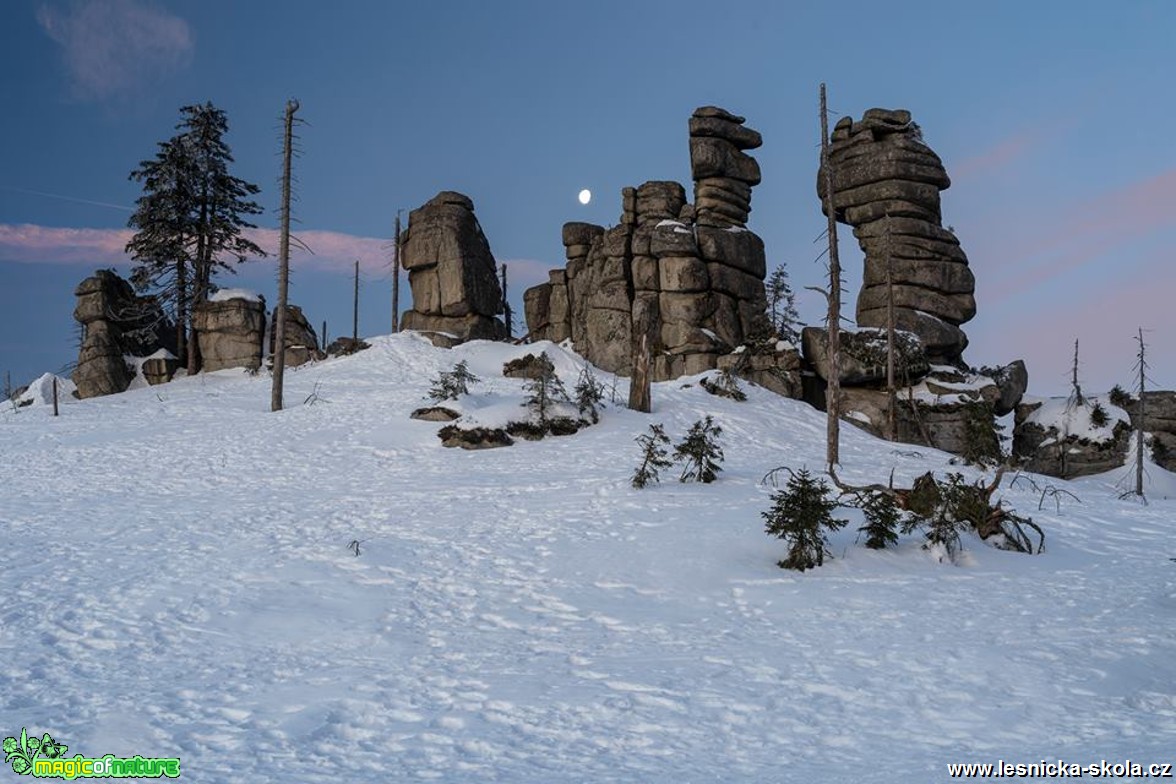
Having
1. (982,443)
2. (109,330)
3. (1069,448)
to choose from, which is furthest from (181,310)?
(1069,448)

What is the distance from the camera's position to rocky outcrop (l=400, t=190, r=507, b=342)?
43625 mm

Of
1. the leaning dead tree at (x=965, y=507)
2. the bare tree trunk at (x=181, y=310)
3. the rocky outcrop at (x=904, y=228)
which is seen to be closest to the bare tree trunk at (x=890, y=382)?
the rocky outcrop at (x=904, y=228)

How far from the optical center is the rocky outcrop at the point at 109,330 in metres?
37.4

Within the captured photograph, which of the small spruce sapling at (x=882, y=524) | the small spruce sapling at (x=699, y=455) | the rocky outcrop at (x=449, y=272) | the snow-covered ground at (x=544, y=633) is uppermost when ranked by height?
the rocky outcrop at (x=449, y=272)

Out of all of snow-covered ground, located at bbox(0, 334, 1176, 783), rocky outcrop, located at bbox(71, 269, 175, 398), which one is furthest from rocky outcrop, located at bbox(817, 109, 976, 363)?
rocky outcrop, located at bbox(71, 269, 175, 398)

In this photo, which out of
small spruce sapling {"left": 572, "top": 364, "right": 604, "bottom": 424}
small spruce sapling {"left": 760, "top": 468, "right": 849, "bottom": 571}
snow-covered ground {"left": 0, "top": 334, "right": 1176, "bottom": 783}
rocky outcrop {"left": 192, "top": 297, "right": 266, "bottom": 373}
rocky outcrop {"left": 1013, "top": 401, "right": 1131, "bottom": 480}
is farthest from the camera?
rocky outcrop {"left": 192, "top": 297, "right": 266, "bottom": 373}

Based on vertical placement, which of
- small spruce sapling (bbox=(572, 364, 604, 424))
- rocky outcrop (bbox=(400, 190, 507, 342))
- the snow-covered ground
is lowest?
the snow-covered ground

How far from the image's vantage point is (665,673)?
716 centimetres

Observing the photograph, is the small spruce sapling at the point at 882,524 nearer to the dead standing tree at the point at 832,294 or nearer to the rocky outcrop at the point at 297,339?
the dead standing tree at the point at 832,294

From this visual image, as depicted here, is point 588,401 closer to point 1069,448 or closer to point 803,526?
point 803,526

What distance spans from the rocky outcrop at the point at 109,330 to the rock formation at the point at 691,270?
2334 centimetres

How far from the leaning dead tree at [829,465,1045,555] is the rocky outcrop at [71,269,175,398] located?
37937mm

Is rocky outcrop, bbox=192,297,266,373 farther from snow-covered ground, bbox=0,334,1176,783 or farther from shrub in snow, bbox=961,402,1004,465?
shrub in snow, bbox=961,402,1004,465

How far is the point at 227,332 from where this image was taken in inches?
1534
